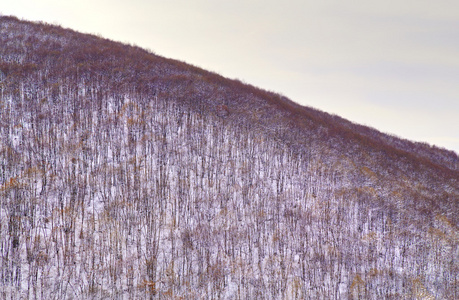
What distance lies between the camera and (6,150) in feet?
34.8

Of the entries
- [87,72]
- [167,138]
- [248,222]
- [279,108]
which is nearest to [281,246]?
[248,222]

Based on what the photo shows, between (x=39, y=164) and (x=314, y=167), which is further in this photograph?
(x=314, y=167)

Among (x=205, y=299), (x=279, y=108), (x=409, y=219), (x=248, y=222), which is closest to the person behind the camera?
(x=205, y=299)

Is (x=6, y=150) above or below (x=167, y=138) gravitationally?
below

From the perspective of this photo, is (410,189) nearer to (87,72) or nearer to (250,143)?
(250,143)

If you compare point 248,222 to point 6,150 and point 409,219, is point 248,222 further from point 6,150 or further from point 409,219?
point 6,150

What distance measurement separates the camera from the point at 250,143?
46.8ft

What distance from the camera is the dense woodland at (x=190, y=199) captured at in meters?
8.04

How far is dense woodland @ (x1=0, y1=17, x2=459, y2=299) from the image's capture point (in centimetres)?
804

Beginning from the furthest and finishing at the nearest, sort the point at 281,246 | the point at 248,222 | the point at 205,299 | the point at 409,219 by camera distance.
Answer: the point at 409,219 < the point at 248,222 < the point at 281,246 < the point at 205,299

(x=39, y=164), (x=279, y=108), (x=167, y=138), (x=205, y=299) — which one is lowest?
(x=205, y=299)

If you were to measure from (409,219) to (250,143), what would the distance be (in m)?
7.31

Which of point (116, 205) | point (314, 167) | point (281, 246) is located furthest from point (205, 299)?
point (314, 167)

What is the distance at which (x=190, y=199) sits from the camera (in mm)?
10508
